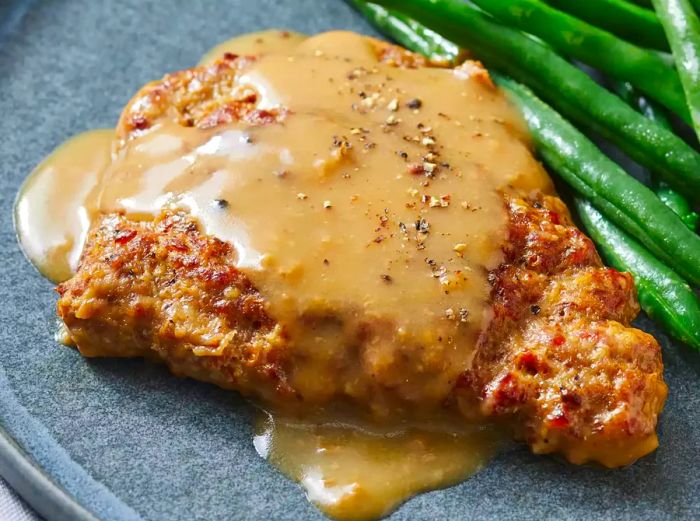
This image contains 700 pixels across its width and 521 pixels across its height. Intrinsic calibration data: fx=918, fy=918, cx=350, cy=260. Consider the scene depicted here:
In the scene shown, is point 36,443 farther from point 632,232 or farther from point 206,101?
point 632,232

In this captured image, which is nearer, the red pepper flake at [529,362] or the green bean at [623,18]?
the red pepper flake at [529,362]

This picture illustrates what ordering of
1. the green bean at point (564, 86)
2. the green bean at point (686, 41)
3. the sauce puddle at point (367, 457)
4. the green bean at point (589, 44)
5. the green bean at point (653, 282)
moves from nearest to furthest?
the sauce puddle at point (367, 457)
the green bean at point (653, 282)
the green bean at point (686, 41)
the green bean at point (564, 86)
the green bean at point (589, 44)

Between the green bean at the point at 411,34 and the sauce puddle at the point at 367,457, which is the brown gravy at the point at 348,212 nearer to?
the sauce puddle at the point at 367,457

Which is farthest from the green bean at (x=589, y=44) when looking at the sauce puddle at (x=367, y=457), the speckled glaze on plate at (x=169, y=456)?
the sauce puddle at (x=367, y=457)

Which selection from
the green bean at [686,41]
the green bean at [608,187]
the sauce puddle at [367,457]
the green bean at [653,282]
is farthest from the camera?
the green bean at [686,41]

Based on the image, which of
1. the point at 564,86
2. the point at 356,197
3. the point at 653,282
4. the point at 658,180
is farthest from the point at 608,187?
the point at 356,197

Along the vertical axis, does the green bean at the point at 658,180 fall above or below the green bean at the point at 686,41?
below

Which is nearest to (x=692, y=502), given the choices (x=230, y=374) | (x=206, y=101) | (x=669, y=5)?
(x=230, y=374)

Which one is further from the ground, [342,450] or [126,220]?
[126,220]
